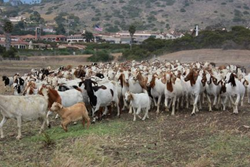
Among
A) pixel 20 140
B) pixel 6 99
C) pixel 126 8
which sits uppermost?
pixel 126 8

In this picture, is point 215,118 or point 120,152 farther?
point 215,118

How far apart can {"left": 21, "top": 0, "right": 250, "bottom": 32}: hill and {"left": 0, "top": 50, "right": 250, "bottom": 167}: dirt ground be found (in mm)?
118123


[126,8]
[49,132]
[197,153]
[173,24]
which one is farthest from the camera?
[126,8]

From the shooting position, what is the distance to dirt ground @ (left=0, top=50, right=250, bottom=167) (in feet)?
31.3

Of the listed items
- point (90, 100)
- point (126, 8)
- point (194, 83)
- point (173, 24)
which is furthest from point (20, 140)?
point (126, 8)

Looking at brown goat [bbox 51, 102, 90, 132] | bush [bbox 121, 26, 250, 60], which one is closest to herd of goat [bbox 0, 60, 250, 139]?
brown goat [bbox 51, 102, 90, 132]

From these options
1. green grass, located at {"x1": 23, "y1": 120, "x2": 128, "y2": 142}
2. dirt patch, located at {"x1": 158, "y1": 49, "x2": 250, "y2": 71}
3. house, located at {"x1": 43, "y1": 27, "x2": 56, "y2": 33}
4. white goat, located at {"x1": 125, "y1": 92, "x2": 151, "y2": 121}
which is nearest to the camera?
green grass, located at {"x1": 23, "y1": 120, "x2": 128, "y2": 142}

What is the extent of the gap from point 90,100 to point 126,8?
157 metres

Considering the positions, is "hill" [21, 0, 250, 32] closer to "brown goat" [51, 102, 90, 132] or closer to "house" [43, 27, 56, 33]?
"house" [43, 27, 56, 33]

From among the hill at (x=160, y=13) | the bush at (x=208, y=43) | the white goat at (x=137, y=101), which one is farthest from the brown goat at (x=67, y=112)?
the hill at (x=160, y=13)

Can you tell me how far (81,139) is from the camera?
37.2 ft

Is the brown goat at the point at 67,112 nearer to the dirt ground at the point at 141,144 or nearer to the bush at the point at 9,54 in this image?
the dirt ground at the point at 141,144

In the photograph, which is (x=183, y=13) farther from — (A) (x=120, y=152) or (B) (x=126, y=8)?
Answer: (A) (x=120, y=152)

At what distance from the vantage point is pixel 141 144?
11.0m
